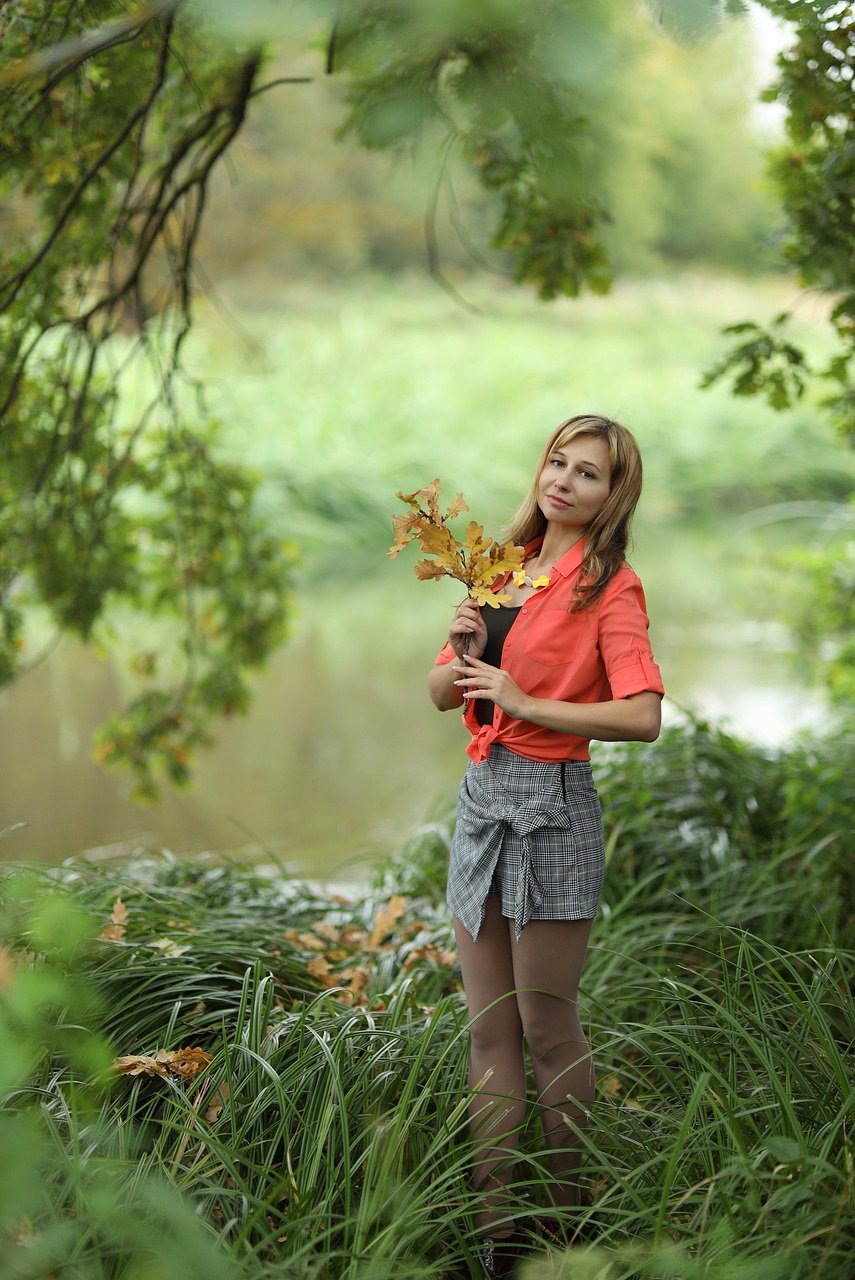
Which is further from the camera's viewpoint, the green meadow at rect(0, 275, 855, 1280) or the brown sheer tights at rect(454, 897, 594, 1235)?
the brown sheer tights at rect(454, 897, 594, 1235)

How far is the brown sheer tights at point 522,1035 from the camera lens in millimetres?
2139

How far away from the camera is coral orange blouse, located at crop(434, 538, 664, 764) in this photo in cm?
210

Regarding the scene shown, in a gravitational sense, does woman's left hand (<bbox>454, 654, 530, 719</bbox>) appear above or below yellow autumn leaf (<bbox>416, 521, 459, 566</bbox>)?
below

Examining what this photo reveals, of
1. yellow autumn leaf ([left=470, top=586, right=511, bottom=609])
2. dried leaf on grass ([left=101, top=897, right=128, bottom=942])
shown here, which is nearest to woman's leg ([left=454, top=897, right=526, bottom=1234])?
yellow autumn leaf ([left=470, top=586, right=511, bottom=609])

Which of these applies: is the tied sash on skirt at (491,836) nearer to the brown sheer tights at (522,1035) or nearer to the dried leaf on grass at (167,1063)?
A: the brown sheer tights at (522,1035)

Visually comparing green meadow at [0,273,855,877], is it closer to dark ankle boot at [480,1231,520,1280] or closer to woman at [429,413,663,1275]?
woman at [429,413,663,1275]

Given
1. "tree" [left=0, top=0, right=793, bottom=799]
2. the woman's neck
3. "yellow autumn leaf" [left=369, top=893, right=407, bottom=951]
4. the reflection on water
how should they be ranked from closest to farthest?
"tree" [left=0, top=0, right=793, bottom=799] → the woman's neck → "yellow autumn leaf" [left=369, top=893, right=407, bottom=951] → the reflection on water

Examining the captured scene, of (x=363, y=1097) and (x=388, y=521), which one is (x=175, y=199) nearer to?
(x=363, y=1097)

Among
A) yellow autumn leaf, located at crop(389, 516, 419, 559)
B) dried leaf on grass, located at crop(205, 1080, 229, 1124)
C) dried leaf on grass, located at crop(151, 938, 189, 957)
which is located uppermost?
yellow autumn leaf, located at crop(389, 516, 419, 559)

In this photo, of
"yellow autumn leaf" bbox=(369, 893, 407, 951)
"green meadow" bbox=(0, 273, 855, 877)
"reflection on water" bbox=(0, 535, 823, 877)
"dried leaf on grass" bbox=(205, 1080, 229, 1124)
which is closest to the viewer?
"dried leaf on grass" bbox=(205, 1080, 229, 1124)

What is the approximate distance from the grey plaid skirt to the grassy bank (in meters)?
0.23

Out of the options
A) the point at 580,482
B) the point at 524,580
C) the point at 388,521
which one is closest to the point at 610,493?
the point at 580,482

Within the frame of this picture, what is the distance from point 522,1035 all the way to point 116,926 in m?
0.94

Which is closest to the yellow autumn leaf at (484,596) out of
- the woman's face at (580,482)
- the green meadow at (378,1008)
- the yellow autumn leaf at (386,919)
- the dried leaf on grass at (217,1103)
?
the woman's face at (580,482)
